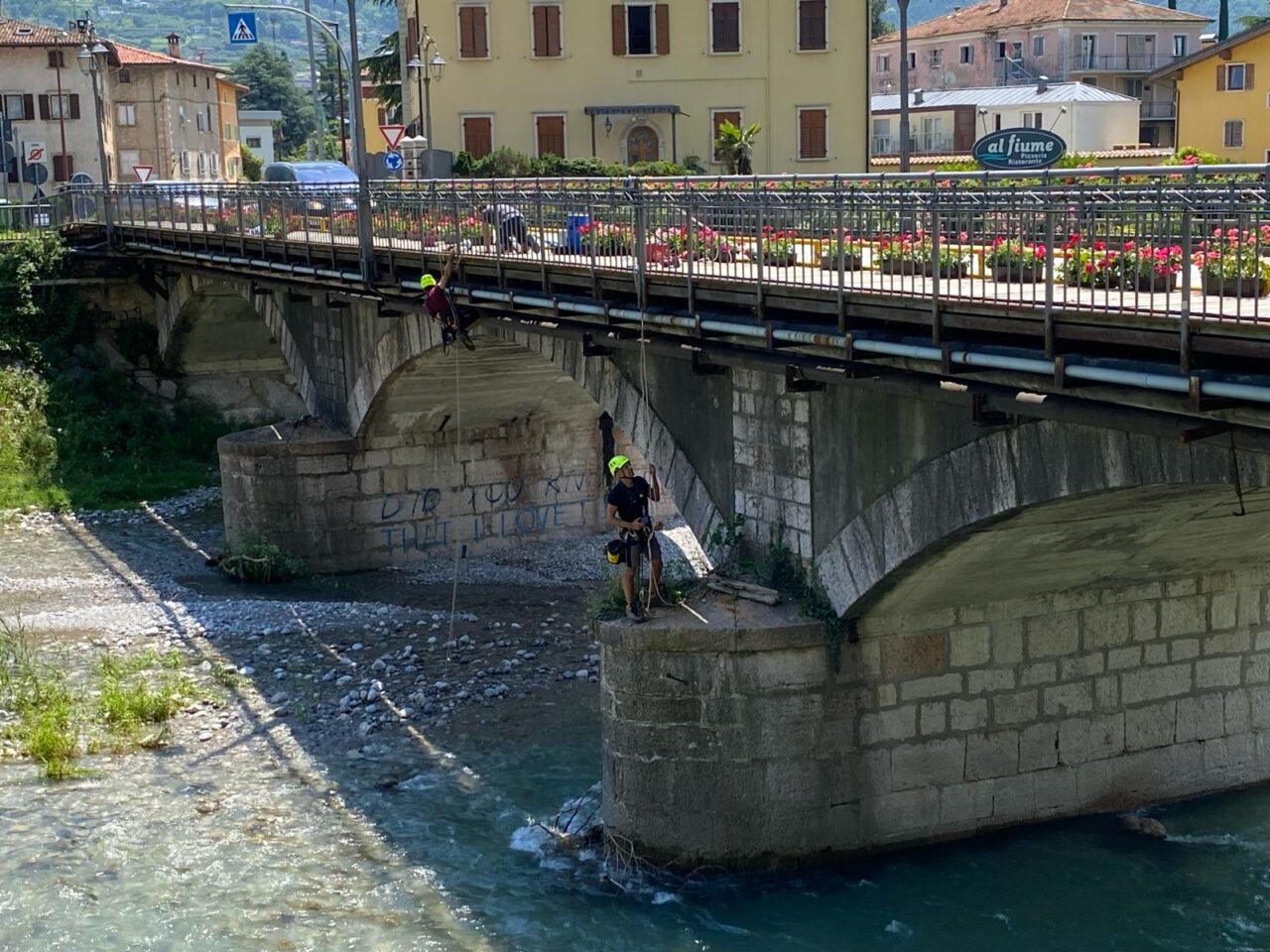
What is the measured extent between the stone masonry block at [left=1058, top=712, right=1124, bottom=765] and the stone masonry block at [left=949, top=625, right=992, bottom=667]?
4.51 feet

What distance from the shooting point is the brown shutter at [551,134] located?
4862 cm

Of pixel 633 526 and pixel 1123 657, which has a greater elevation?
pixel 633 526

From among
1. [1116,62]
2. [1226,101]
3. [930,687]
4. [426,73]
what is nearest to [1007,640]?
[930,687]

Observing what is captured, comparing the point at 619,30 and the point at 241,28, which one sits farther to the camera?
the point at 619,30

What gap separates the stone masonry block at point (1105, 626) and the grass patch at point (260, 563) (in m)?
16.3

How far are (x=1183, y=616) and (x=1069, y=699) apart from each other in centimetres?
166

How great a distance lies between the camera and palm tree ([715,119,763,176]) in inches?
1831

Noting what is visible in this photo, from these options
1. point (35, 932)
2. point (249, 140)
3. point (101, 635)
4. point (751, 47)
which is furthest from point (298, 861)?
point (249, 140)

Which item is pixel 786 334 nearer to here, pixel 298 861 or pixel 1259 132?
pixel 298 861

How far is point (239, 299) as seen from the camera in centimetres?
4128

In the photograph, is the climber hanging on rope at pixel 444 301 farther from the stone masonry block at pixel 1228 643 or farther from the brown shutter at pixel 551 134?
the brown shutter at pixel 551 134

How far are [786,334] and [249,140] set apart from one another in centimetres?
11152

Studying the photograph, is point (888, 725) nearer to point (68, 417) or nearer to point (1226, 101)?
point (1226, 101)

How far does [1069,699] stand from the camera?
18422 mm
